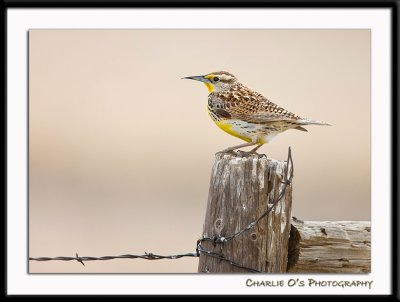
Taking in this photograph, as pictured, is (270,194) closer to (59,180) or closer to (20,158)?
(20,158)

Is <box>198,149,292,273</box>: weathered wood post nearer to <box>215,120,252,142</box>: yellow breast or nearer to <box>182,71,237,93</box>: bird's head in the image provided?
<box>215,120,252,142</box>: yellow breast

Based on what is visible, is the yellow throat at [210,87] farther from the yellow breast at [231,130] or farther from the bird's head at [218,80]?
the yellow breast at [231,130]

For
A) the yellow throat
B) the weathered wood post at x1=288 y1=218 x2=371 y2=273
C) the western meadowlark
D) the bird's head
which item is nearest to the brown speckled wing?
the western meadowlark

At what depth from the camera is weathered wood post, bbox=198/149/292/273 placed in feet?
15.2

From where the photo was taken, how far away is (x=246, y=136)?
589 centimetres

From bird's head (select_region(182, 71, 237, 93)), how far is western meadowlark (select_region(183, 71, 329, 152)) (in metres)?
0.05

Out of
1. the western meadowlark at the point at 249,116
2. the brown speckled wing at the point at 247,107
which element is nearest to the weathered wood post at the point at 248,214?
the western meadowlark at the point at 249,116

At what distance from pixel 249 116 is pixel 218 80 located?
74cm

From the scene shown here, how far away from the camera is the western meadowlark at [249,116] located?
5.90 metres

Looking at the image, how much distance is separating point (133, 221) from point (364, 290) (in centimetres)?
405

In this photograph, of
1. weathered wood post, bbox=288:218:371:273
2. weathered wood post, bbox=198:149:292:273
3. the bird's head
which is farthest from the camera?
the bird's head

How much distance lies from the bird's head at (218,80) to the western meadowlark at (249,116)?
0.05 metres

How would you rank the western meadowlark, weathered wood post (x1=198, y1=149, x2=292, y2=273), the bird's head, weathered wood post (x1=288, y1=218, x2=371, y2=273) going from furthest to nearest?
the bird's head
the western meadowlark
weathered wood post (x1=288, y1=218, x2=371, y2=273)
weathered wood post (x1=198, y1=149, x2=292, y2=273)

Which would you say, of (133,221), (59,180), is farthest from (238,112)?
(59,180)
